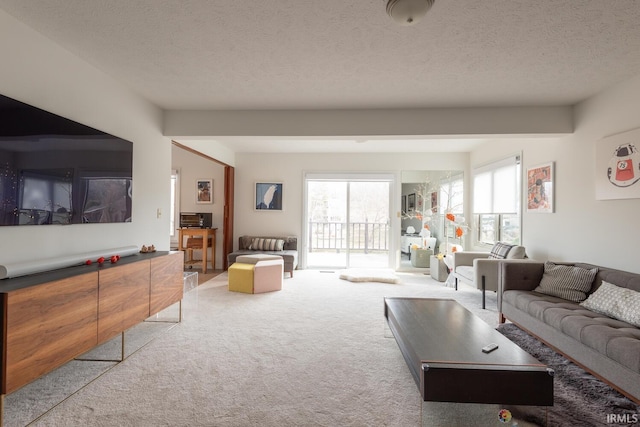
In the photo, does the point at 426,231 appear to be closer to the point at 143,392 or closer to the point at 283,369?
the point at 283,369

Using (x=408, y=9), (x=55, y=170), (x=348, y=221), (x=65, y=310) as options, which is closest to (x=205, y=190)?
(x=348, y=221)

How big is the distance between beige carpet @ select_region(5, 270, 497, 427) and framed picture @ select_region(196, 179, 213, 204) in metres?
3.24

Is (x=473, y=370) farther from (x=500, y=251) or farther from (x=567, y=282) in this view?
(x=500, y=251)

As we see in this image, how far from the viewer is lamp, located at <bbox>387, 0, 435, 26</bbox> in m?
1.67

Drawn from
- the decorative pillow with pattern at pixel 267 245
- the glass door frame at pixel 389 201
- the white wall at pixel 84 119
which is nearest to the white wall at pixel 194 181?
the decorative pillow with pattern at pixel 267 245

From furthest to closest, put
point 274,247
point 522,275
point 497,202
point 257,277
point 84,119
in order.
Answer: point 274,247, point 497,202, point 257,277, point 522,275, point 84,119

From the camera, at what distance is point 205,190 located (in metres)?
6.45

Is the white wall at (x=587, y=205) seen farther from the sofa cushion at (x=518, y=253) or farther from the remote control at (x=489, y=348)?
the remote control at (x=489, y=348)

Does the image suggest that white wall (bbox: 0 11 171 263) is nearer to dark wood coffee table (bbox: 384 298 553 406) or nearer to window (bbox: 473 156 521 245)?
dark wood coffee table (bbox: 384 298 553 406)

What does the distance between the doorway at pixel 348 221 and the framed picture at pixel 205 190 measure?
6.66ft

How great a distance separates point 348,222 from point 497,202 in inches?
108

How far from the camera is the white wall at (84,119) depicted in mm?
1974

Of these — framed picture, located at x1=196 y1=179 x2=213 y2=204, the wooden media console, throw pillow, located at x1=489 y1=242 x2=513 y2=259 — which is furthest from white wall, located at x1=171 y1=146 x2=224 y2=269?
throw pillow, located at x1=489 y1=242 x2=513 y2=259

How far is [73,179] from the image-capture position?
2.31 metres
